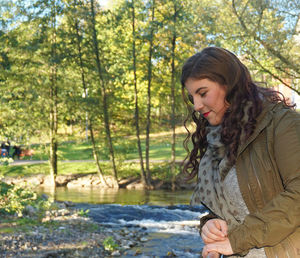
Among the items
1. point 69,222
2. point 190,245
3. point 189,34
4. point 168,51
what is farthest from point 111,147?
point 190,245

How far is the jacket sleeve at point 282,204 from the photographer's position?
151cm

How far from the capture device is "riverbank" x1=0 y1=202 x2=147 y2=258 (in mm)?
8891

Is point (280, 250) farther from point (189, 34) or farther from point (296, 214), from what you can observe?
point (189, 34)

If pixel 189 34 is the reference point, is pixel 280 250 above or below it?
below

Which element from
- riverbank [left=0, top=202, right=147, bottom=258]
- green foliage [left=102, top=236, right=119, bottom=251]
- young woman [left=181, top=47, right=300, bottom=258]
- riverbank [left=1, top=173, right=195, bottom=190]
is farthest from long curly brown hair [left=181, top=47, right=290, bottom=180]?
riverbank [left=1, top=173, right=195, bottom=190]

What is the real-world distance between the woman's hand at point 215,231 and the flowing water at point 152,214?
26.2 feet

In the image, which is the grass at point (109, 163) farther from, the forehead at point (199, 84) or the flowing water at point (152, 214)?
the forehead at point (199, 84)

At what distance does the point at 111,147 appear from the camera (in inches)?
874

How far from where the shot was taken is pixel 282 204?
4.96 ft

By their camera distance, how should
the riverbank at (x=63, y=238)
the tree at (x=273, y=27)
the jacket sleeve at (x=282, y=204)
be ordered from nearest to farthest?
the jacket sleeve at (x=282, y=204)
the riverbank at (x=63, y=238)
the tree at (x=273, y=27)

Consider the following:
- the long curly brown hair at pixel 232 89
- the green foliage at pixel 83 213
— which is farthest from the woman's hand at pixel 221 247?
the green foliage at pixel 83 213

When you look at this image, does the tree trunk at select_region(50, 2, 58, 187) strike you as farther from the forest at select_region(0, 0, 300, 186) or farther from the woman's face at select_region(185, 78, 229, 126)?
the woman's face at select_region(185, 78, 229, 126)

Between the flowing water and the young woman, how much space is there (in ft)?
26.2

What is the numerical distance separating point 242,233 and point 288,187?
242mm
